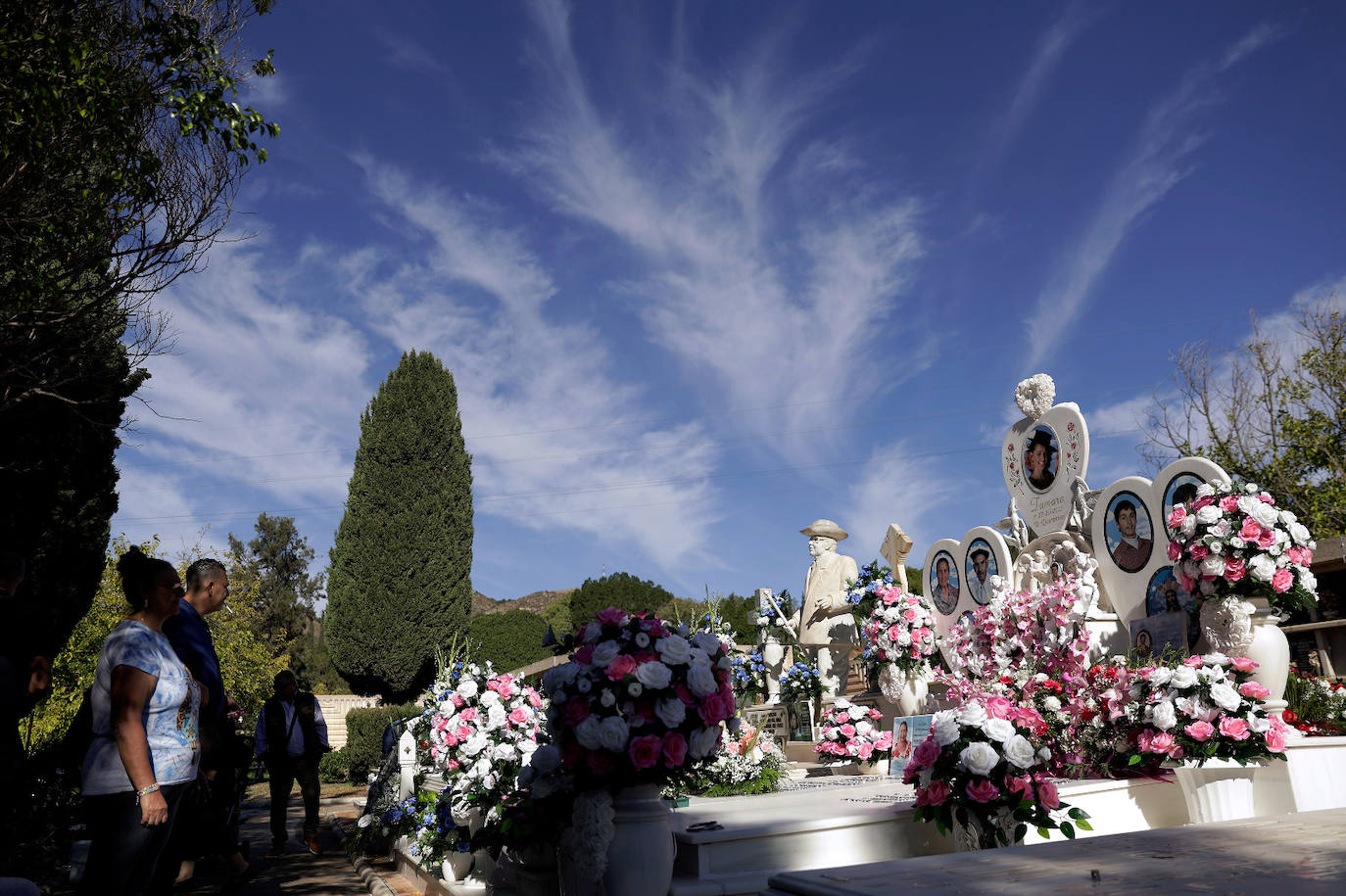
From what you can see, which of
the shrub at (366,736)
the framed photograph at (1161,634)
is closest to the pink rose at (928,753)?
the framed photograph at (1161,634)

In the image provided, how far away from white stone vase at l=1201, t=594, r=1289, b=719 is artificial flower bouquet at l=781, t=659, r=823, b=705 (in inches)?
201

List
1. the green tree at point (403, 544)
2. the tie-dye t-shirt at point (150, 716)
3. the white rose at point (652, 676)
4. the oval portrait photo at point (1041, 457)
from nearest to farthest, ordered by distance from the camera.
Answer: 1. the tie-dye t-shirt at point (150, 716)
2. the white rose at point (652, 676)
3. the oval portrait photo at point (1041, 457)
4. the green tree at point (403, 544)

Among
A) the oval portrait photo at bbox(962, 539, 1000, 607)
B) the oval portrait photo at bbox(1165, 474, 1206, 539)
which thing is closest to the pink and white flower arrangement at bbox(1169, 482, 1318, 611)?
the oval portrait photo at bbox(1165, 474, 1206, 539)

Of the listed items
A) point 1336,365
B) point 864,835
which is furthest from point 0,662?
point 1336,365

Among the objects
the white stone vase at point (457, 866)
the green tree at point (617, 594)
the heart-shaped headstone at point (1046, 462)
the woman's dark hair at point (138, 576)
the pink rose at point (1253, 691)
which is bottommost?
the white stone vase at point (457, 866)

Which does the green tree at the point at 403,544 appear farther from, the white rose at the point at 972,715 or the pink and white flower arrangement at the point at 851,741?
the white rose at the point at 972,715

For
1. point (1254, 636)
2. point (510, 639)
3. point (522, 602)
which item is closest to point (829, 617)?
point (1254, 636)

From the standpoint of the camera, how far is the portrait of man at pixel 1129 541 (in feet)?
30.8

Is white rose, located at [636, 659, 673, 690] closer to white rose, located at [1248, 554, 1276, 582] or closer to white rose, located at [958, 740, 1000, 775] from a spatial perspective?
white rose, located at [958, 740, 1000, 775]

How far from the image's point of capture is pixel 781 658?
1323 cm

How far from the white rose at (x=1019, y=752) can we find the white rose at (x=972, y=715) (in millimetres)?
185

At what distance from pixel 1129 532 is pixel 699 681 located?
7.53 meters

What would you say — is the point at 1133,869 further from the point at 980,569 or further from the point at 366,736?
the point at 366,736

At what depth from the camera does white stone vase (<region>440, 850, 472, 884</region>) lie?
230 inches
